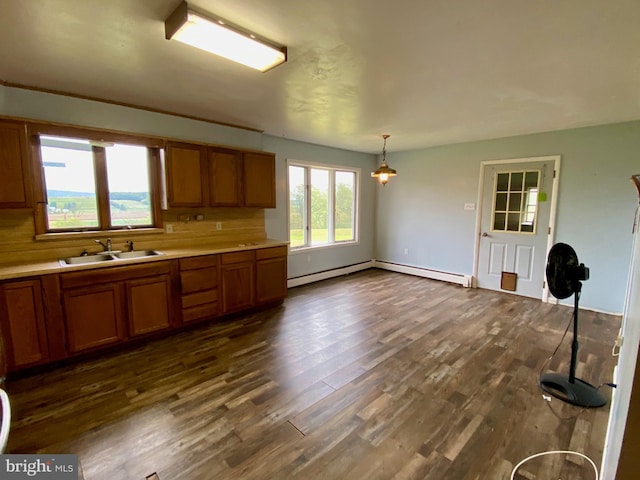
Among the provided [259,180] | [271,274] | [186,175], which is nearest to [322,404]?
[271,274]

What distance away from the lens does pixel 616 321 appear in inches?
151

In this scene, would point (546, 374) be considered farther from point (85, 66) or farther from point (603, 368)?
point (85, 66)

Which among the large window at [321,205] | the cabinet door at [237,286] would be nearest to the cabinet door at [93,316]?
the cabinet door at [237,286]

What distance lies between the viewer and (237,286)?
12.6 ft

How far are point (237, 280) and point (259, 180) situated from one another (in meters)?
1.44

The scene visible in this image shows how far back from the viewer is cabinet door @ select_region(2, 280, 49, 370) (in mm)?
2428

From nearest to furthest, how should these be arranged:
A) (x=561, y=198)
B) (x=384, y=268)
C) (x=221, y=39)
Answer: (x=221, y=39)
(x=561, y=198)
(x=384, y=268)

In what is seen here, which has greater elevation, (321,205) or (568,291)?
(321,205)

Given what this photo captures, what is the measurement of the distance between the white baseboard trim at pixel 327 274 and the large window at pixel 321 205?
560 mm

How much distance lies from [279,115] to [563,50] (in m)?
2.67

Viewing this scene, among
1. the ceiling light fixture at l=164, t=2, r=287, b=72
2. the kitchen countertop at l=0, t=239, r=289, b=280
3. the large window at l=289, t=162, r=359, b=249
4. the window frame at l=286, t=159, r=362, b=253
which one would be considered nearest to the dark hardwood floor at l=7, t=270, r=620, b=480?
the kitchen countertop at l=0, t=239, r=289, b=280

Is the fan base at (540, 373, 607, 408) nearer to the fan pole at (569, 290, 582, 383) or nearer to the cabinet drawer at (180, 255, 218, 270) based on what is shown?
the fan pole at (569, 290, 582, 383)

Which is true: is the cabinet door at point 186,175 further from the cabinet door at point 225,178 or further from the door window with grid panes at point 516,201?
the door window with grid panes at point 516,201

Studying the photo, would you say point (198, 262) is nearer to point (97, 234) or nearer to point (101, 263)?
point (101, 263)
